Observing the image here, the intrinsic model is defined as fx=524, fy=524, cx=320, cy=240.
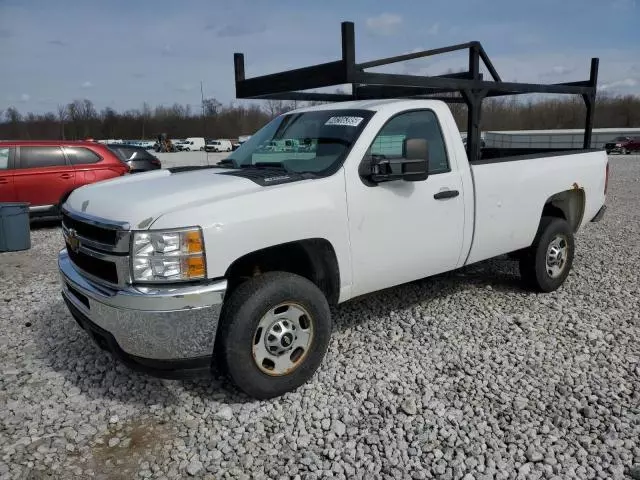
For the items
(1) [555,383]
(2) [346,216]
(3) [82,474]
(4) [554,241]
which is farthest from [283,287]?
(4) [554,241]

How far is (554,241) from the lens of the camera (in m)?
→ 5.52

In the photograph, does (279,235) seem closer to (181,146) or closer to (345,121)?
(345,121)

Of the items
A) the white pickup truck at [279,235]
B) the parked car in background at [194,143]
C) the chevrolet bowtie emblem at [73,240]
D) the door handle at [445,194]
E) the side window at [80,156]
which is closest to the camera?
the white pickup truck at [279,235]

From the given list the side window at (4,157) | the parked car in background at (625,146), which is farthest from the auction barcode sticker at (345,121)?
the parked car in background at (625,146)

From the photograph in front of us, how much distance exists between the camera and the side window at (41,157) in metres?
9.70

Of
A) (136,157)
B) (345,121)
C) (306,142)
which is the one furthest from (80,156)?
(345,121)

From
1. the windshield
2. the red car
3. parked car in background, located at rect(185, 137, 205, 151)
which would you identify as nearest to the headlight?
the windshield

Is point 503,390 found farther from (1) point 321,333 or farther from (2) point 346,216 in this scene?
(2) point 346,216

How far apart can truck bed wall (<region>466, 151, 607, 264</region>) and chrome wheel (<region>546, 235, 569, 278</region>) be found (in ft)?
1.37

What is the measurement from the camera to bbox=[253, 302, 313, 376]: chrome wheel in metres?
3.34

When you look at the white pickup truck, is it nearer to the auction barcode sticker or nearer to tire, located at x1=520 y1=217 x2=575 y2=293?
the auction barcode sticker

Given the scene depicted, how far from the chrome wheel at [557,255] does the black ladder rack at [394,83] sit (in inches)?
Answer: 54.2

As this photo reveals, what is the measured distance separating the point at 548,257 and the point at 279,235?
346 centimetres

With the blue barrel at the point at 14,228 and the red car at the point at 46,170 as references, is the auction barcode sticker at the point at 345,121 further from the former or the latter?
the red car at the point at 46,170
